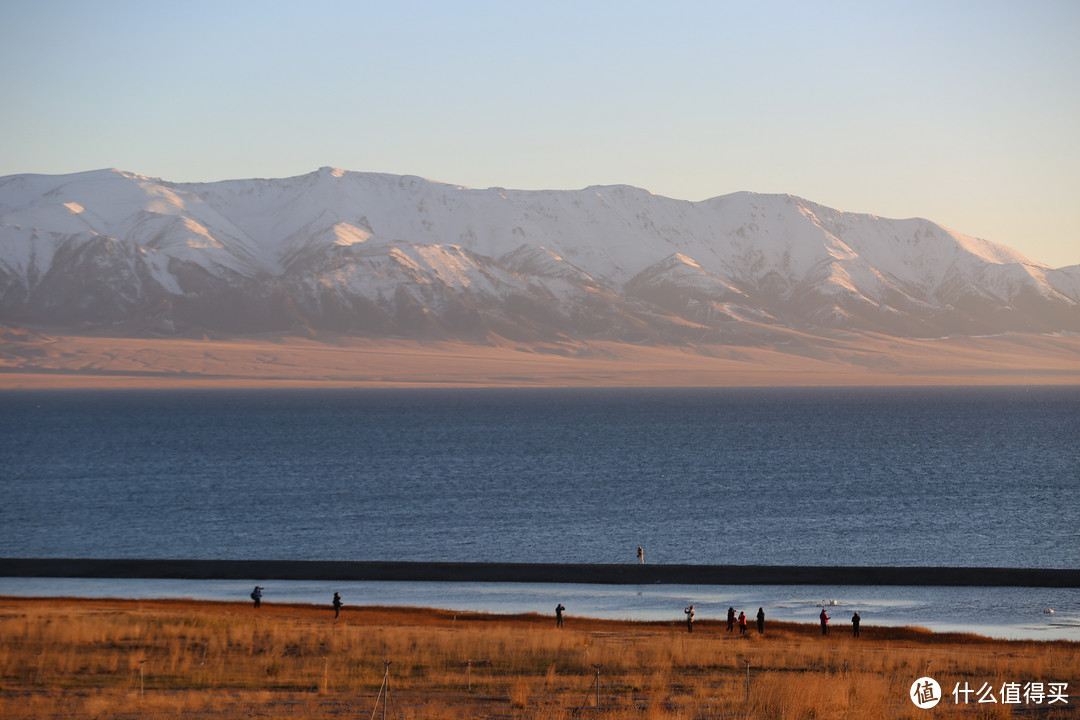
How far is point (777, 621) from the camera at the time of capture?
140 feet

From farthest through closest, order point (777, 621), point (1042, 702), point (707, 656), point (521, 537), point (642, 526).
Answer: point (642, 526) < point (521, 537) < point (777, 621) < point (707, 656) < point (1042, 702)

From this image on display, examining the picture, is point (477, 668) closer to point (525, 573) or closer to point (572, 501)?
point (525, 573)

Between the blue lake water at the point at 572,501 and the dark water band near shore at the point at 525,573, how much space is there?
2.05 meters

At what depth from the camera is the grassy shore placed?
23.7 meters

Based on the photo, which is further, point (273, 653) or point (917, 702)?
point (273, 653)

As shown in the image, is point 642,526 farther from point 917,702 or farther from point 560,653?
point 917,702

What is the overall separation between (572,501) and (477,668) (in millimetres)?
56888

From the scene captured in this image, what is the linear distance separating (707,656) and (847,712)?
31.1 ft

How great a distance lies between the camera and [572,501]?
86.6 metres

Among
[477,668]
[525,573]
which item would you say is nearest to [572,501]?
[525,573]

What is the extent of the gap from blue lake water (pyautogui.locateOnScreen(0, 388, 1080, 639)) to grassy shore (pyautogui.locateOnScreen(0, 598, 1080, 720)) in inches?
385

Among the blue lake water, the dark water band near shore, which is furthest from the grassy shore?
the dark water band near shore

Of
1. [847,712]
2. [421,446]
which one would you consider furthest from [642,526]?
[421,446]

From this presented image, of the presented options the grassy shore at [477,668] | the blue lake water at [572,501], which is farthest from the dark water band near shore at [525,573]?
the grassy shore at [477,668]
